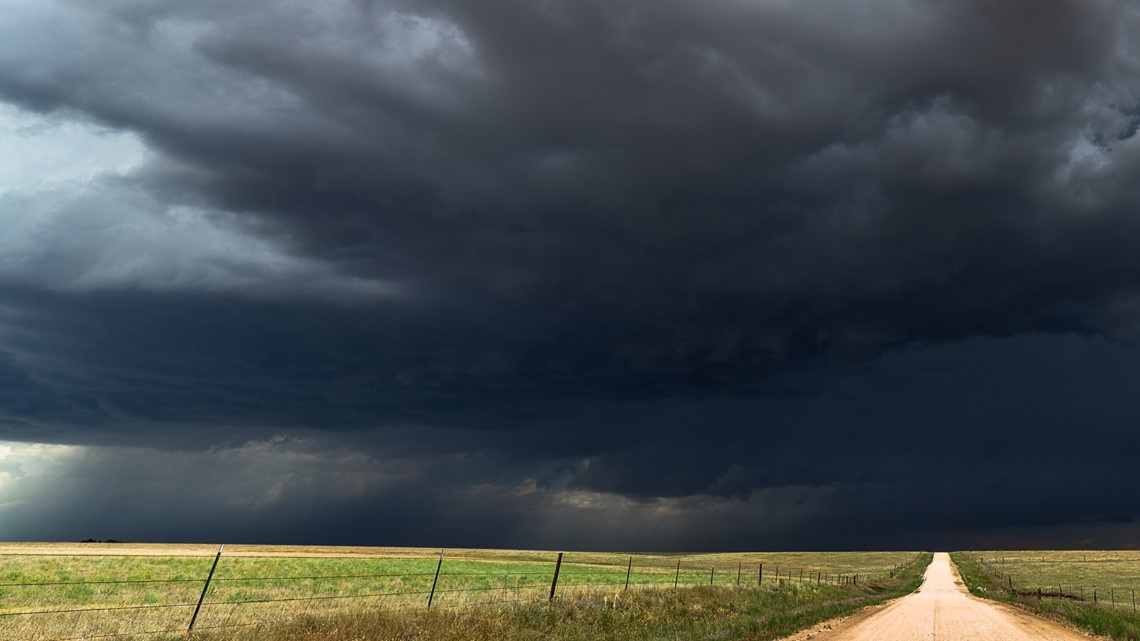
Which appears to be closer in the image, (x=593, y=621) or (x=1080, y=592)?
(x=593, y=621)

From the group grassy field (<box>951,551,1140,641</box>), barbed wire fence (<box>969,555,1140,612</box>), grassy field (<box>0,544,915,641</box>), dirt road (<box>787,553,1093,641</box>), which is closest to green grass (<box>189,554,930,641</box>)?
grassy field (<box>0,544,915,641</box>)

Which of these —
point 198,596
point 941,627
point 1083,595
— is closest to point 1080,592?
point 1083,595

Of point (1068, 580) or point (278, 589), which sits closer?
point (278, 589)

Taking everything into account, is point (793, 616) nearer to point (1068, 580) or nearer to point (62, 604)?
point (62, 604)

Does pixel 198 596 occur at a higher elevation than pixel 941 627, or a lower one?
lower

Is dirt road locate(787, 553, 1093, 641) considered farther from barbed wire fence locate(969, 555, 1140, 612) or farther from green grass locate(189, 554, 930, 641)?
barbed wire fence locate(969, 555, 1140, 612)

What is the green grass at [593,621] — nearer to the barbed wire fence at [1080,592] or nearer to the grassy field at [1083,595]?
the grassy field at [1083,595]

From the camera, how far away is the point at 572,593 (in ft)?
95.2

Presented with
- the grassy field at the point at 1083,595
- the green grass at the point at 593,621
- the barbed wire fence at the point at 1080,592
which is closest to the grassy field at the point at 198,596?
the green grass at the point at 593,621

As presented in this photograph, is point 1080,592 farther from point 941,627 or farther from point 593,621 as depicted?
point 593,621

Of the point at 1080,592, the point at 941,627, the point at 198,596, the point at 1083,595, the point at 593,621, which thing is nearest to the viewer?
the point at 593,621

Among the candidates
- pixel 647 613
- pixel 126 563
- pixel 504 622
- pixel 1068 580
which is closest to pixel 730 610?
pixel 647 613

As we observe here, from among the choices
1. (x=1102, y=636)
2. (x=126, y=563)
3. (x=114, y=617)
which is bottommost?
(x=126, y=563)

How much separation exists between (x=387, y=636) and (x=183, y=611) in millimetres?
11433
